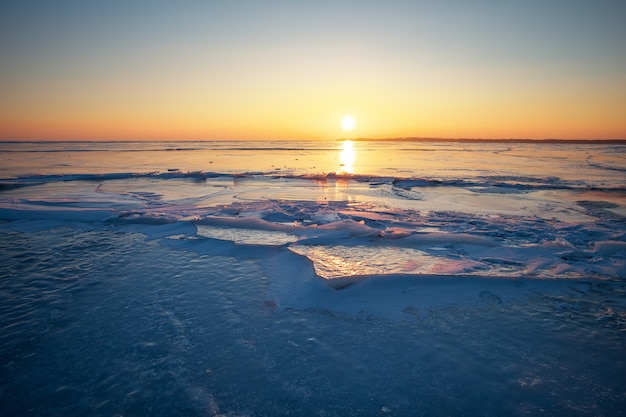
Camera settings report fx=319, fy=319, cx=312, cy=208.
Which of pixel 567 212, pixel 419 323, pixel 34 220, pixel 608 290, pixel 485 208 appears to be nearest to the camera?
pixel 419 323

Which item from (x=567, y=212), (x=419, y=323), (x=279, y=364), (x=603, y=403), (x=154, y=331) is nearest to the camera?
(x=603, y=403)

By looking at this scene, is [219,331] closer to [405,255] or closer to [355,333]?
[355,333]

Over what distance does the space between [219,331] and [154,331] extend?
635 mm

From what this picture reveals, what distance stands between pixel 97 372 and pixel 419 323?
9.70 feet

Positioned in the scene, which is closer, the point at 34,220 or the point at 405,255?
the point at 405,255

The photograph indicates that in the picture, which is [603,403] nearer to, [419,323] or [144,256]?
[419,323]

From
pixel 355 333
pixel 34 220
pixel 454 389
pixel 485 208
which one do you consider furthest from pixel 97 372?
pixel 485 208

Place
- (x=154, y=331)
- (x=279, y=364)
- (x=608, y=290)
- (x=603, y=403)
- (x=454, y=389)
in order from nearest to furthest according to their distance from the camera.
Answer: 1. (x=603, y=403)
2. (x=454, y=389)
3. (x=279, y=364)
4. (x=154, y=331)
5. (x=608, y=290)

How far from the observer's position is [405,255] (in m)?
5.22

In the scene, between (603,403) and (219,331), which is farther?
(219,331)

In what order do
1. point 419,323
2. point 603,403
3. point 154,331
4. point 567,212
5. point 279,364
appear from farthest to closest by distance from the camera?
point 567,212
point 419,323
point 154,331
point 279,364
point 603,403

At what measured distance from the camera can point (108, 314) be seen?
11.3 feet

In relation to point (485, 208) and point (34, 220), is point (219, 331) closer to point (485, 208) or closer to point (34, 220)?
point (34, 220)

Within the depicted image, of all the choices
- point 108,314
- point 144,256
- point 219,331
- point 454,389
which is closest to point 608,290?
point 454,389
